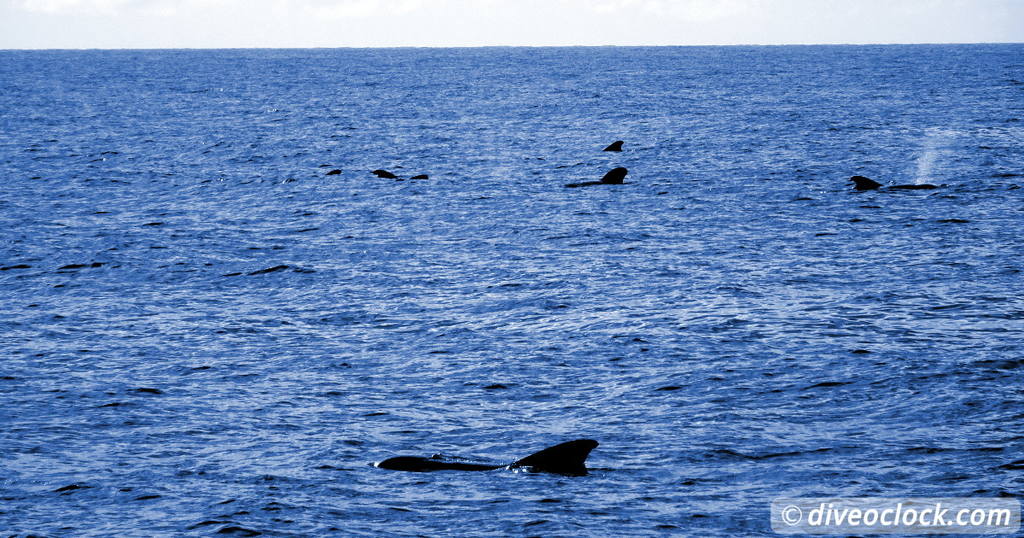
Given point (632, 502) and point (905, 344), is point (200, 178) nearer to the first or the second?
point (905, 344)

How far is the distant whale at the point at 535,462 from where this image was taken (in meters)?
16.3

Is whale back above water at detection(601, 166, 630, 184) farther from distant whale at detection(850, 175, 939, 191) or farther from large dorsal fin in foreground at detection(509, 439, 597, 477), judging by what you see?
large dorsal fin in foreground at detection(509, 439, 597, 477)

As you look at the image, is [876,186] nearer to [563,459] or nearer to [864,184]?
[864,184]

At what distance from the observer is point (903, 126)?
76062mm

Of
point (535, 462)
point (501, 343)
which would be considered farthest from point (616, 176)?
point (535, 462)

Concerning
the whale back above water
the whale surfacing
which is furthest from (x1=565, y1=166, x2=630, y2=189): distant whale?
the whale surfacing

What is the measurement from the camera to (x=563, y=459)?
1638 centimetres

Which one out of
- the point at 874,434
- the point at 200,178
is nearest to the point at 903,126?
the point at 200,178

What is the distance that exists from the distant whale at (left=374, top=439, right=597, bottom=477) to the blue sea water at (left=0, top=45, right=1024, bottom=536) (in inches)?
11.2

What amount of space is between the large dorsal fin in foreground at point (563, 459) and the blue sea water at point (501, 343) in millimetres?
305

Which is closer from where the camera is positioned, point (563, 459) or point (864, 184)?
point (563, 459)

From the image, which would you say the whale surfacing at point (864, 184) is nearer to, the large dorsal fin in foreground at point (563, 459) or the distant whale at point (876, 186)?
the distant whale at point (876, 186)

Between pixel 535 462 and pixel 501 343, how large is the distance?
7.23 metres

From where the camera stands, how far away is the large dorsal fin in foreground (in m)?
16.2
